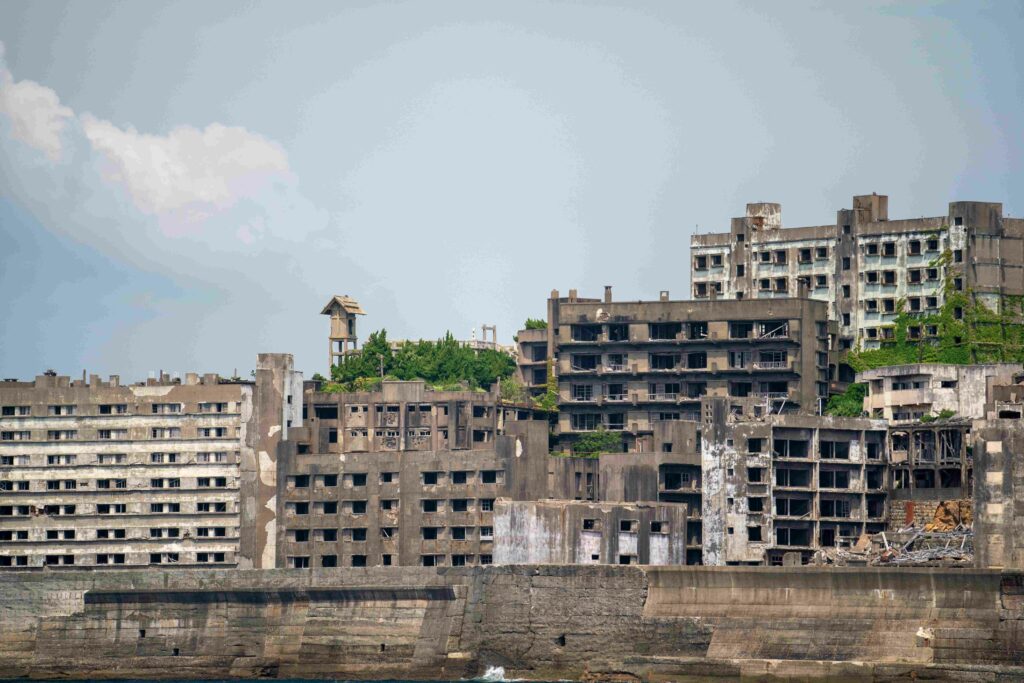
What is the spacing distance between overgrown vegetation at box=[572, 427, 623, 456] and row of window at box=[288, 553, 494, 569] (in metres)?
12.3

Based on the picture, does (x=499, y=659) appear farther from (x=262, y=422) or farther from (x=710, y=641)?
(x=262, y=422)

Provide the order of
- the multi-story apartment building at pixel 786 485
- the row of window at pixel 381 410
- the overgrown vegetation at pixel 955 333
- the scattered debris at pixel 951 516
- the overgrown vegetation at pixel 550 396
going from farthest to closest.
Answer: the overgrown vegetation at pixel 550 396 < the row of window at pixel 381 410 < the overgrown vegetation at pixel 955 333 < the multi-story apartment building at pixel 786 485 < the scattered debris at pixel 951 516

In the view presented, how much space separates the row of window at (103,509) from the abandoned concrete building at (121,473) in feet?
0.19

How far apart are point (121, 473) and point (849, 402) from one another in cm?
4246

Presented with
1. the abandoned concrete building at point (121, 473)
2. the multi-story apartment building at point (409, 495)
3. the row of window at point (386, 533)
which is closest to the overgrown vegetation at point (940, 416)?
→ the multi-story apartment building at point (409, 495)

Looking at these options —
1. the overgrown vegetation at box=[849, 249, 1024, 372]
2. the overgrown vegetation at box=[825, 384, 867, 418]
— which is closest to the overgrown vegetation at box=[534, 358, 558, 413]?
the overgrown vegetation at box=[825, 384, 867, 418]

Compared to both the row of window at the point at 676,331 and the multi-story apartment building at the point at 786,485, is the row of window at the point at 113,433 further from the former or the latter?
the multi-story apartment building at the point at 786,485

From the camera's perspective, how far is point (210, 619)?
131 meters

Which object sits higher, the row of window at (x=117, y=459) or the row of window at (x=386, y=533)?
the row of window at (x=117, y=459)

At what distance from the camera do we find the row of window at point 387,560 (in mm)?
134250

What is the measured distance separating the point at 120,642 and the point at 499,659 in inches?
828

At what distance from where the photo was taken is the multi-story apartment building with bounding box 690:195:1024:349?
479 feet

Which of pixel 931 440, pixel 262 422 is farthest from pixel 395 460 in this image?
pixel 931 440

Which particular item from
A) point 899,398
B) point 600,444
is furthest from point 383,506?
point 899,398
